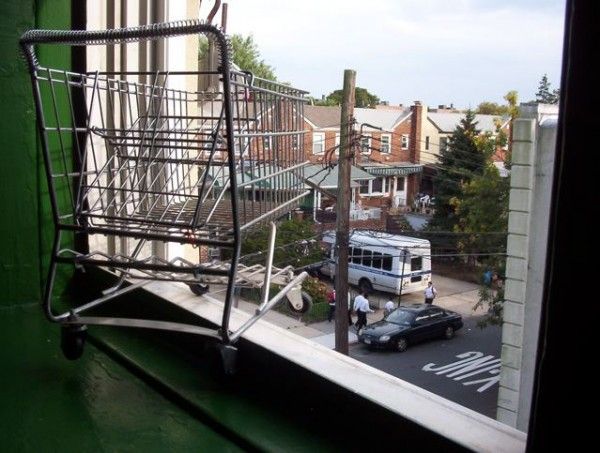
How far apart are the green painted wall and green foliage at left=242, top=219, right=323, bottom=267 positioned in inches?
21.9

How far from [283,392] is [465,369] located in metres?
2.36

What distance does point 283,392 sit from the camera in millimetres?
1136

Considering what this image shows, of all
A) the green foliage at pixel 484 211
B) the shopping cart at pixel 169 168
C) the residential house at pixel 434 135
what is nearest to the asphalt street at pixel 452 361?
the green foliage at pixel 484 211

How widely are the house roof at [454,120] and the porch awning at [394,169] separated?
0.60ft

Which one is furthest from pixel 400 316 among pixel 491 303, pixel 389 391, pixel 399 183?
pixel 389 391

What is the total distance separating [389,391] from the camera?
38.3 inches

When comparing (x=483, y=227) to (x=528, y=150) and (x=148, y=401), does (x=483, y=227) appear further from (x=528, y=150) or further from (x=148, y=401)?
(x=148, y=401)

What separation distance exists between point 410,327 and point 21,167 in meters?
2.21

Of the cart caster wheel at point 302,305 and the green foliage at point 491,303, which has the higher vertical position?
the cart caster wheel at point 302,305

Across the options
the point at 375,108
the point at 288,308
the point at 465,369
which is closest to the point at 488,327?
the point at 465,369

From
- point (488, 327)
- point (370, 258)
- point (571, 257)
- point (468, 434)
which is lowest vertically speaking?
point (488, 327)

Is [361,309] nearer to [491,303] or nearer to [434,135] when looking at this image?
[491,303]

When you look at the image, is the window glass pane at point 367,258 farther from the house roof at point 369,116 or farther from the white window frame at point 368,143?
the house roof at point 369,116

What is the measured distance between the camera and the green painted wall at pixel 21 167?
1.58 meters
